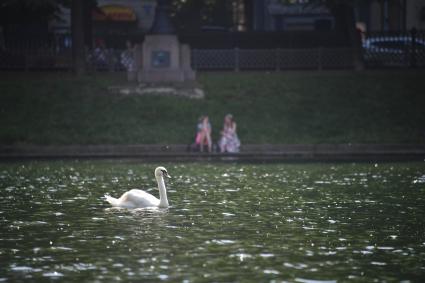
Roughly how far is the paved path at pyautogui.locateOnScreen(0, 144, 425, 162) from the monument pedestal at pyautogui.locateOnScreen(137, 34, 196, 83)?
699 centimetres

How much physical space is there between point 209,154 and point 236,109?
4.94 m

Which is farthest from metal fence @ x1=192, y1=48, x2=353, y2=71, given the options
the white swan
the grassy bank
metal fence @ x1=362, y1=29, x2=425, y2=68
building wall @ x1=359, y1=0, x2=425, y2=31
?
the white swan

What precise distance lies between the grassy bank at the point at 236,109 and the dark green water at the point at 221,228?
8287mm

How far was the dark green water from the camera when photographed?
13484 millimetres

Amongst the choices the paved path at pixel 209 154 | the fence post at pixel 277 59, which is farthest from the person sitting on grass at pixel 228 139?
the fence post at pixel 277 59

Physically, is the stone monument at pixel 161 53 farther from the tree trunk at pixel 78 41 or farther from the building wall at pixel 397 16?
the building wall at pixel 397 16

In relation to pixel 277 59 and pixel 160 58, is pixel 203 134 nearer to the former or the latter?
pixel 160 58

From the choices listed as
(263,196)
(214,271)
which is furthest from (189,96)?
(214,271)

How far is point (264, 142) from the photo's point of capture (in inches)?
1427

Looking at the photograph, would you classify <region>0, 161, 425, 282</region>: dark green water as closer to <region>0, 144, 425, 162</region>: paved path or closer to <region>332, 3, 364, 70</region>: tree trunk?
<region>0, 144, 425, 162</region>: paved path

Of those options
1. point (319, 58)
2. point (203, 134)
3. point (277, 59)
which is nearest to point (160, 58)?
point (277, 59)

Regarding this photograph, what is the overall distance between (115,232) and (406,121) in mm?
22312

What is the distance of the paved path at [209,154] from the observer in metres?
34.0

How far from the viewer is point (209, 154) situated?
34.8 meters
